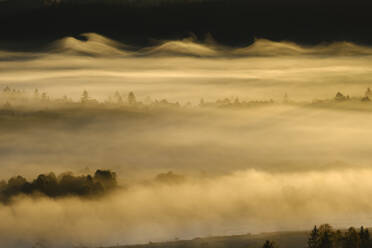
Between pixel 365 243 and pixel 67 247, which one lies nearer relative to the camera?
pixel 365 243

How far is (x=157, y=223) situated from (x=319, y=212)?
3924cm

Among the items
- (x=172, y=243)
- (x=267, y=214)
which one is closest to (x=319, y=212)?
(x=267, y=214)

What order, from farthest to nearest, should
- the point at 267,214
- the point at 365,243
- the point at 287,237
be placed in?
the point at 267,214 → the point at 287,237 → the point at 365,243

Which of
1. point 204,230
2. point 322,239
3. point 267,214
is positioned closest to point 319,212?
point 267,214

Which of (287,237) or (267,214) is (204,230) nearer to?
(287,237)

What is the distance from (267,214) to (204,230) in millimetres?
39250

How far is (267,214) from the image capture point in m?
197

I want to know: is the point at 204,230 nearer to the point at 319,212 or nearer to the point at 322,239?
the point at 319,212

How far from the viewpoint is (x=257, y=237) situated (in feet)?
496

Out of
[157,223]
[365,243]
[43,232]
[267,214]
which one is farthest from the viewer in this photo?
[267,214]

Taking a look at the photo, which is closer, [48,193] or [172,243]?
[172,243]

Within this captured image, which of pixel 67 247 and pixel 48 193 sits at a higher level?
pixel 48 193

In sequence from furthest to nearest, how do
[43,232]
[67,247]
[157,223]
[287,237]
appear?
[157,223] < [43,232] < [67,247] < [287,237]

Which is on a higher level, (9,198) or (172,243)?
(9,198)
